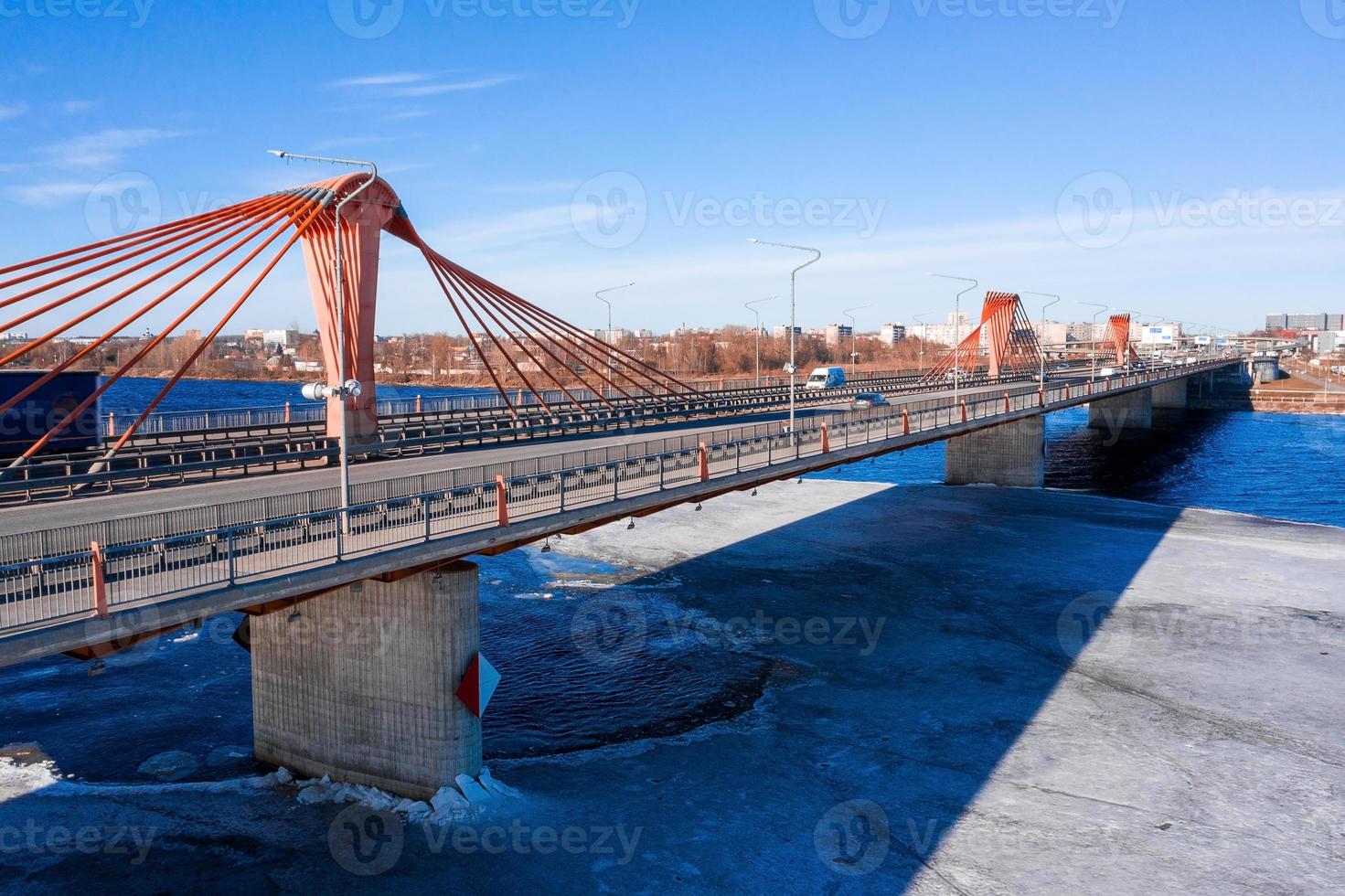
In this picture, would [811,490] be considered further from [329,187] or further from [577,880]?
[577,880]

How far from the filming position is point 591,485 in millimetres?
22609

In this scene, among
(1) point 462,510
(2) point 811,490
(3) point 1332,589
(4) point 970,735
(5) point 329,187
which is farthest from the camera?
(2) point 811,490

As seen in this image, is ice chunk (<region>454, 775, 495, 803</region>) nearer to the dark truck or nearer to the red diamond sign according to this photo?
the red diamond sign

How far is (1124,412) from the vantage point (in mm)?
112375

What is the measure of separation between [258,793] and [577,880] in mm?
7717

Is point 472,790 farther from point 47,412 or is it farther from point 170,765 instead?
point 47,412

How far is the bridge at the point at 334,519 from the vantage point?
45.5 feet

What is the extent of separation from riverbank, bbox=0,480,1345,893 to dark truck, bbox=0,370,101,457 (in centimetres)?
841

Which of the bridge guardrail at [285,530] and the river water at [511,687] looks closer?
the bridge guardrail at [285,530]

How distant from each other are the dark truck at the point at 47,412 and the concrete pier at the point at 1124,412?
106 meters

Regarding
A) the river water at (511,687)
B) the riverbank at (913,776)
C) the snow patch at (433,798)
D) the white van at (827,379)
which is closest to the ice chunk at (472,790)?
the snow patch at (433,798)

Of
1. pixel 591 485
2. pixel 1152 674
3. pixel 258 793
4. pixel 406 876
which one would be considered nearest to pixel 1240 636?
pixel 1152 674

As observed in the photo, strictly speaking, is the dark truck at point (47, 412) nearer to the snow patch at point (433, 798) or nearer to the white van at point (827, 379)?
the snow patch at point (433, 798)

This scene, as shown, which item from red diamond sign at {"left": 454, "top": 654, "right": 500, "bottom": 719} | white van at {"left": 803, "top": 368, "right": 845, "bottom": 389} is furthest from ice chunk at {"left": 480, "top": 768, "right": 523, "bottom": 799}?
white van at {"left": 803, "top": 368, "right": 845, "bottom": 389}
